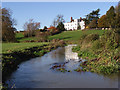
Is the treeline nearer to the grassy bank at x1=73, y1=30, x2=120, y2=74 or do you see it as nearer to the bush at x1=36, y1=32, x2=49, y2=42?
the bush at x1=36, y1=32, x2=49, y2=42

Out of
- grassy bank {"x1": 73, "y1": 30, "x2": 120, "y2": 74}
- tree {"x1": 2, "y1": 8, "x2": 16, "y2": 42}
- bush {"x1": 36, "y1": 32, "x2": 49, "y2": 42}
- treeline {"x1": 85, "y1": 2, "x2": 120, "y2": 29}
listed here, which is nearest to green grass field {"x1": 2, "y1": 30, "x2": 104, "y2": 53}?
treeline {"x1": 85, "y1": 2, "x2": 120, "y2": 29}

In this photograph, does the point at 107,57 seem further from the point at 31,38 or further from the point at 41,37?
the point at 31,38

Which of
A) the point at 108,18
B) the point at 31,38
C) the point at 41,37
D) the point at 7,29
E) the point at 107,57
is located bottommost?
the point at 107,57

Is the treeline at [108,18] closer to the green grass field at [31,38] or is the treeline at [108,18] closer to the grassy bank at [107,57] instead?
the green grass field at [31,38]

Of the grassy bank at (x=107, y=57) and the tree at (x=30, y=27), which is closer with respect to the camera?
the grassy bank at (x=107, y=57)

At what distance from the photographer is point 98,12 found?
6988cm

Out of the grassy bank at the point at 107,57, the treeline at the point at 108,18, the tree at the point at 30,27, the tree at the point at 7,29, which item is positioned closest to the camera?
the grassy bank at the point at 107,57

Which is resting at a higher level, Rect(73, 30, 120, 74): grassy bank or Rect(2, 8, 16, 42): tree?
Rect(2, 8, 16, 42): tree

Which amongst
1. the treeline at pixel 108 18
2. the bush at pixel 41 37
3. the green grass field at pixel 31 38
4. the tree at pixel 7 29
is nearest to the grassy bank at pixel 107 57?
the green grass field at pixel 31 38

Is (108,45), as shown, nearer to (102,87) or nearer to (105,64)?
(105,64)

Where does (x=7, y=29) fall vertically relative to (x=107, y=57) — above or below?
above

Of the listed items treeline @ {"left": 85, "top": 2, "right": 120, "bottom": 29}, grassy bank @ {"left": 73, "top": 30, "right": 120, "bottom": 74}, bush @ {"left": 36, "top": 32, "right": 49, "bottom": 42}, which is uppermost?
treeline @ {"left": 85, "top": 2, "right": 120, "bottom": 29}

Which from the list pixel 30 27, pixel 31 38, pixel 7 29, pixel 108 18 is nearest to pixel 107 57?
pixel 7 29

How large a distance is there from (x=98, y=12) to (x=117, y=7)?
62.6 ft
